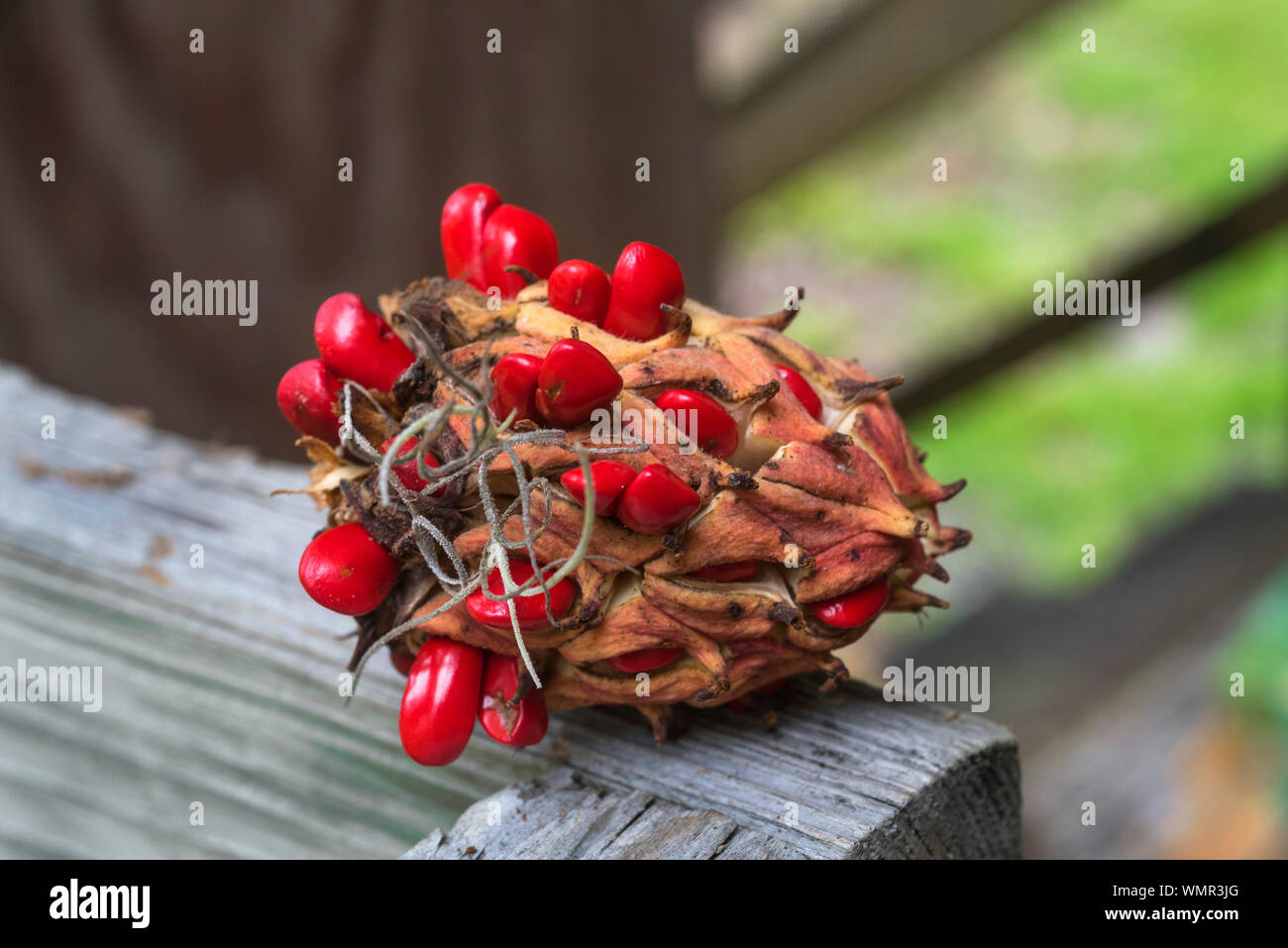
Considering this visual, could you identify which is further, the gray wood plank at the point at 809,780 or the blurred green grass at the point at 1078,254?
the blurred green grass at the point at 1078,254

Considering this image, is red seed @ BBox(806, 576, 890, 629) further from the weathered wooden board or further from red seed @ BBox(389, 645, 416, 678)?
red seed @ BBox(389, 645, 416, 678)

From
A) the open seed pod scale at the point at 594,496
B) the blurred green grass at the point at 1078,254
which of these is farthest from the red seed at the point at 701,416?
the blurred green grass at the point at 1078,254

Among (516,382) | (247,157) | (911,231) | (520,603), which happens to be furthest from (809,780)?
(911,231)

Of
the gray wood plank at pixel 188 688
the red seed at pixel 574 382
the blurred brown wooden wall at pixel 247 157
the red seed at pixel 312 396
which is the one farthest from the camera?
the blurred brown wooden wall at pixel 247 157

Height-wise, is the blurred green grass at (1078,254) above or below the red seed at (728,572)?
above

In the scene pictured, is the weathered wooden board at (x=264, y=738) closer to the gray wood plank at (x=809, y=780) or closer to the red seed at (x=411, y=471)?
the gray wood plank at (x=809, y=780)

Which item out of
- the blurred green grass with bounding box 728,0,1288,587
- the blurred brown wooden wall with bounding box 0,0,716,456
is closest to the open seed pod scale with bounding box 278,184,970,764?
the blurred brown wooden wall with bounding box 0,0,716,456
